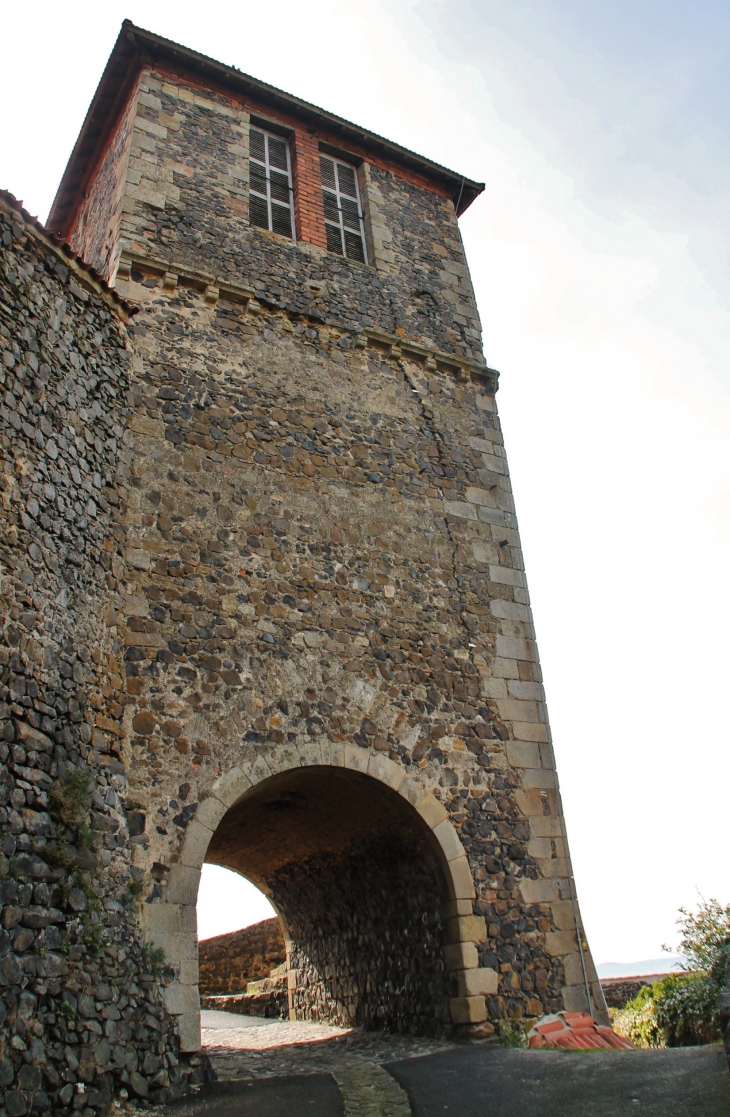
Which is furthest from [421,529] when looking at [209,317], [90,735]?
[90,735]

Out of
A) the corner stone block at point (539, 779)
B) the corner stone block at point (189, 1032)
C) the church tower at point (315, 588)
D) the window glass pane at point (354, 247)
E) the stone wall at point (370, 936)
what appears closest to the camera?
the corner stone block at point (189, 1032)

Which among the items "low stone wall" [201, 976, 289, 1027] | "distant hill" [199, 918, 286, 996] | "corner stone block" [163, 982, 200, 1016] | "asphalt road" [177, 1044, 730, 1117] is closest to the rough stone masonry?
"corner stone block" [163, 982, 200, 1016]

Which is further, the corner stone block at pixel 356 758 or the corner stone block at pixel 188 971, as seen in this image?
the corner stone block at pixel 356 758

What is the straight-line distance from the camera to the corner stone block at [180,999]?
5.32 m

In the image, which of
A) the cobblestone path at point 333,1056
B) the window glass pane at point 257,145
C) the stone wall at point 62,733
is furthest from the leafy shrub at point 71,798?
the window glass pane at point 257,145

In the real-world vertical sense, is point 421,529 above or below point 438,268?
below

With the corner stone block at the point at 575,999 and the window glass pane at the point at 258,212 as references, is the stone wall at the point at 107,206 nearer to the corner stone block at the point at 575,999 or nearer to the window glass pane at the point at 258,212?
the window glass pane at the point at 258,212

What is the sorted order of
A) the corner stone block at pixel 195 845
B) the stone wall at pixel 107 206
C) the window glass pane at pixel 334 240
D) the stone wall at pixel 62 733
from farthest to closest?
the window glass pane at pixel 334 240
the stone wall at pixel 107 206
the corner stone block at pixel 195 845
the stone wall at pixel 62 733

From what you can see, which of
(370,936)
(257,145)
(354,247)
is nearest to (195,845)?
(370,936)

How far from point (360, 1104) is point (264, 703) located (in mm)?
2940

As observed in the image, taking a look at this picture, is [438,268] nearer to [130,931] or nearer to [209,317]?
[209,317]

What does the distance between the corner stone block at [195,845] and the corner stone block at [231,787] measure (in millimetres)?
263

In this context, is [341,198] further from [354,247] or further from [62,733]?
[62,733]

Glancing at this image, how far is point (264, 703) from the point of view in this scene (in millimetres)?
6652
